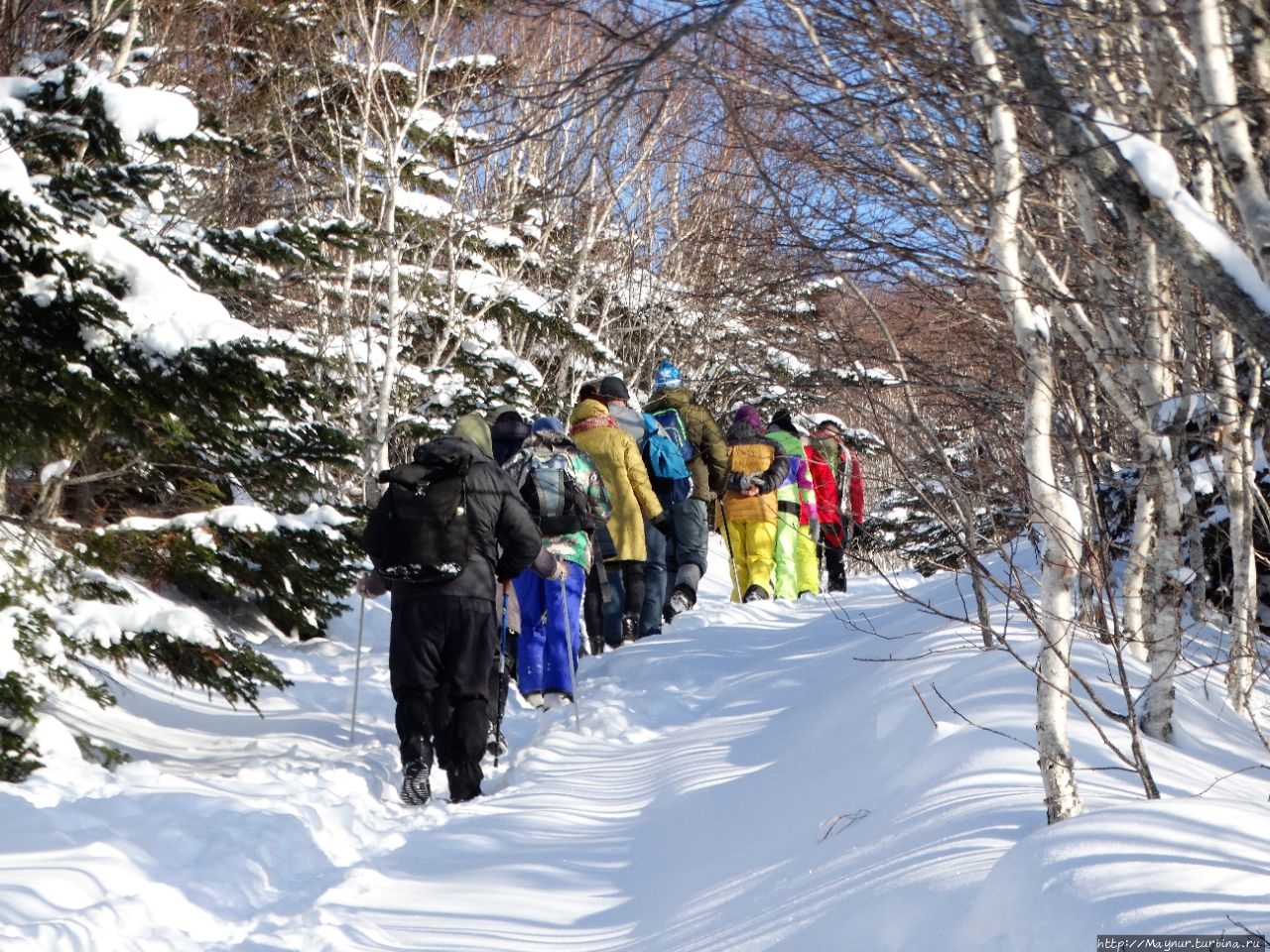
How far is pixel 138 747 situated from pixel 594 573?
3947 mm

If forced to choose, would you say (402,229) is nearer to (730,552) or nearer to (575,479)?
(730,552)

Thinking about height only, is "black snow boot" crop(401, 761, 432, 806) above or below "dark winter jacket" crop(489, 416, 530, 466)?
below

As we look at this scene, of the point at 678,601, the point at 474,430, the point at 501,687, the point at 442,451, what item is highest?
the point at 474,430

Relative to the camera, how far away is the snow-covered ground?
3242 mm

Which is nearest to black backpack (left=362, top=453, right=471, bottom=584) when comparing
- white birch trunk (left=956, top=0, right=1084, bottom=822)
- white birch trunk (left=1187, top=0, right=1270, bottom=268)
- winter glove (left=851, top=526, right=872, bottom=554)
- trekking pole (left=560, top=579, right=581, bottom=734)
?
trekking pole (left=560, top=579, right=581, bottom=734)

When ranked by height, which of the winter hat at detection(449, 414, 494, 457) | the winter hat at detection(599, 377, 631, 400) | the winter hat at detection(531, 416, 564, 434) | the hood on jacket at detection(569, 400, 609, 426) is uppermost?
the winter hat at detection(599, 377, 631, 400)

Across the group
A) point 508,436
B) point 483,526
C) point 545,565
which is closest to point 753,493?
point 508,436

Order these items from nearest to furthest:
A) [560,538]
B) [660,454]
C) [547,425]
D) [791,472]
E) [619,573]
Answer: [560,538] → [547,425] → [619,573] → [660,454] → [791,472]

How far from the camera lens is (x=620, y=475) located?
33.4ft

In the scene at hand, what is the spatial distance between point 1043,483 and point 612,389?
21.8 feet

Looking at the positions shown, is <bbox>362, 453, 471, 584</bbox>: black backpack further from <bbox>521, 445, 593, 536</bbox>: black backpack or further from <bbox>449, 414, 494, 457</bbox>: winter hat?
<bbox>521, 445, 593, 536</bbox>: black backpack

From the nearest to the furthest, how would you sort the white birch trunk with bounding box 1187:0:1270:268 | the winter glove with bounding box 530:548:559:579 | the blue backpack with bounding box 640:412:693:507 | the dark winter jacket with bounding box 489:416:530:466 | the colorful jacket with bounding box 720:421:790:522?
the white birch trunk with bounding box 1187:0:1270:268, the winter glove with bounding box 530:548:559:579, the dark winter jacket with bounding box 489:416:530:466, the blue backpack with bounding box 640:412:693:507, the colorful jacket with bounding box 720:421:790:522

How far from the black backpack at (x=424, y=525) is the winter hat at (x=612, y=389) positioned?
378 centimetres

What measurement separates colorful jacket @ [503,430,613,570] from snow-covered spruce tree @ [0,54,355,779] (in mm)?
1300
